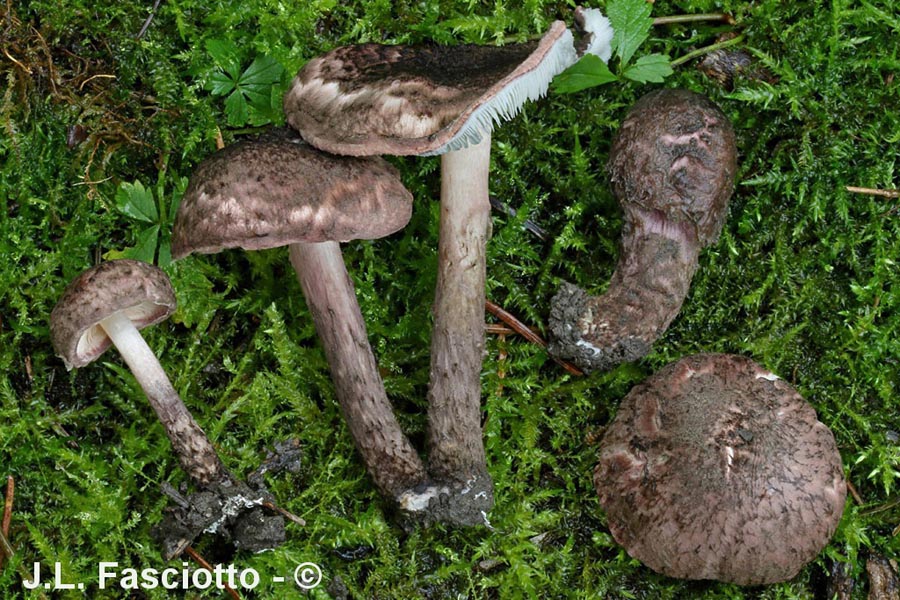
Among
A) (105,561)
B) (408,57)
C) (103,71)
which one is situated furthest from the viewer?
(103,71)

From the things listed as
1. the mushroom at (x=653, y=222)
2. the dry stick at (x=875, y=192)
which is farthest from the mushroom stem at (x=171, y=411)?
the dry stick at (x=875, y=192)

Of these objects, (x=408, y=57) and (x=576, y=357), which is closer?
(x=408, y=57)

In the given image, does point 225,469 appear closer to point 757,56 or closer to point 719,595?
point 719,595

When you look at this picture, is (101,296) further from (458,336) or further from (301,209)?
(458,336)

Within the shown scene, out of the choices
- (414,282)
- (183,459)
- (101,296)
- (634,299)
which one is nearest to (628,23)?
(634,299)

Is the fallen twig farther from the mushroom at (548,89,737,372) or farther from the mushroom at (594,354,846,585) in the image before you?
the mushroom at (594,354,846,585)

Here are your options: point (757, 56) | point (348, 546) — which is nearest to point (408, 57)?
point (757, 56)
